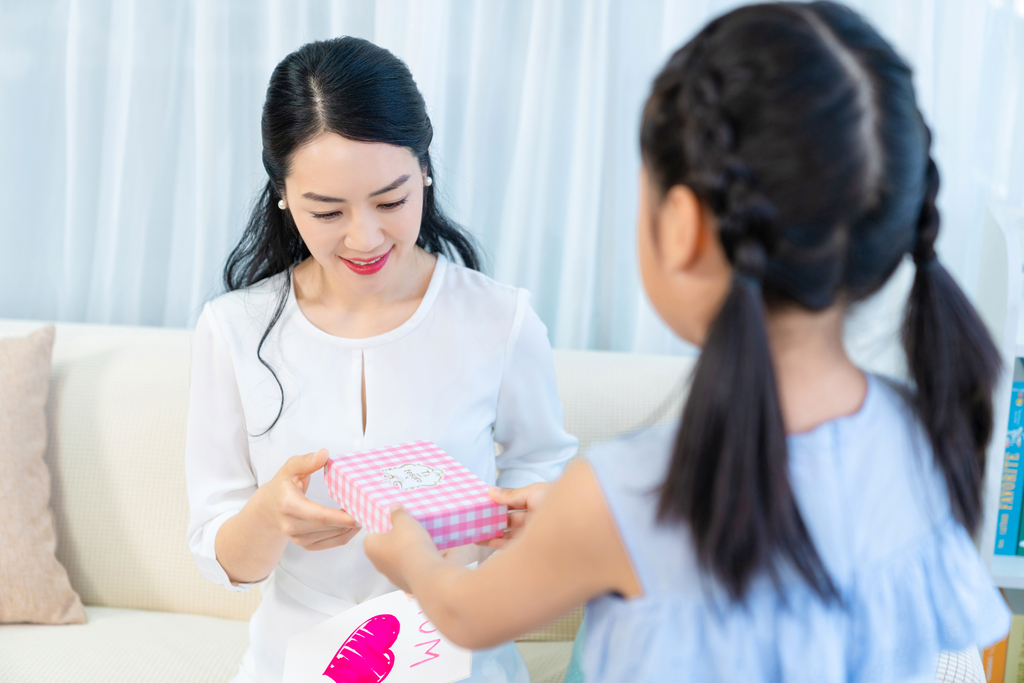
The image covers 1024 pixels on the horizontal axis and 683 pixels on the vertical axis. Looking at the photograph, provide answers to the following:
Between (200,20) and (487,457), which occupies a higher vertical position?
(200,20)

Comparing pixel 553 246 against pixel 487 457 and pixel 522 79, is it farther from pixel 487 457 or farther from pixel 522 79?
pixel 487 457

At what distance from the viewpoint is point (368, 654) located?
3.59ft

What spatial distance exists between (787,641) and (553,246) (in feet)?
4.20

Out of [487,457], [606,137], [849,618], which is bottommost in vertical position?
[487,457]

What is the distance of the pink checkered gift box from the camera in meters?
0.94

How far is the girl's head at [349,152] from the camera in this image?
3.45 ft

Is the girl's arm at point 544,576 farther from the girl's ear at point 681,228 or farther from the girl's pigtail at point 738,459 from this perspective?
the girl's ear at point 681,228

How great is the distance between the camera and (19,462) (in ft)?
5.00

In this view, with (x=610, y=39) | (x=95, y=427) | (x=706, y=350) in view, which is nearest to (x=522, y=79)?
(x=610, y=39)

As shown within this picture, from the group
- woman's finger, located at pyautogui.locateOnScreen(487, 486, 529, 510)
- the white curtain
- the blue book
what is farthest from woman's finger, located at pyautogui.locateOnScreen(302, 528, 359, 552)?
the blue book

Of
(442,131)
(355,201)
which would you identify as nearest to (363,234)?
(355,201)

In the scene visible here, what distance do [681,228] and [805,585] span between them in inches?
11.5

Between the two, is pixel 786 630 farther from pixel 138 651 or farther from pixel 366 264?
pixel 138 651

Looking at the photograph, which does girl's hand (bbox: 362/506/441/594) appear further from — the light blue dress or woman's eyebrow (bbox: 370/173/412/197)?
woman's eyebrow (bbox: 370/173/412/197)
